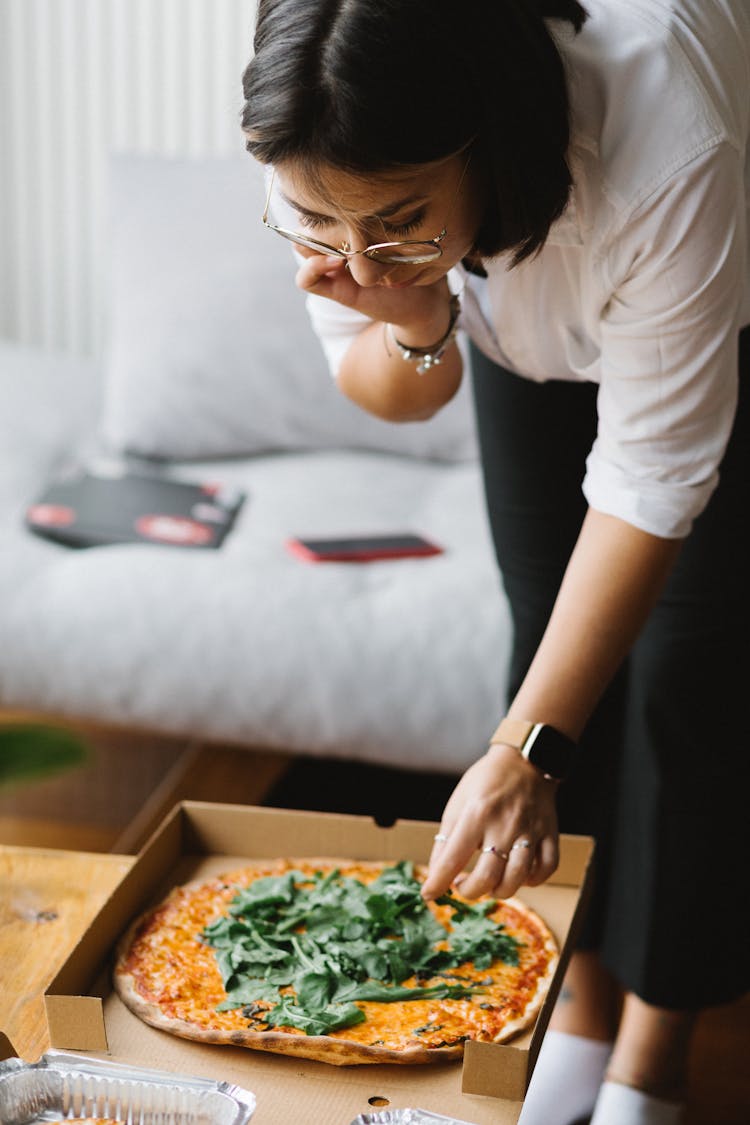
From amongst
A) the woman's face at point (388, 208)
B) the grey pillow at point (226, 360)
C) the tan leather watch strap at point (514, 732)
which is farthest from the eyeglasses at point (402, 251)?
the grey pillow at point (226, 360)

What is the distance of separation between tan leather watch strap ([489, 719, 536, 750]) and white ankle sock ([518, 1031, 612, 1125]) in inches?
21.2

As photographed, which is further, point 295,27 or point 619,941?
point 619,941

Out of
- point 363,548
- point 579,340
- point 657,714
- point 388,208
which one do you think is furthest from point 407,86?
point 363,548

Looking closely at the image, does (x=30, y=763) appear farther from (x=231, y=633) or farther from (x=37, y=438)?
(x=37, y=438)

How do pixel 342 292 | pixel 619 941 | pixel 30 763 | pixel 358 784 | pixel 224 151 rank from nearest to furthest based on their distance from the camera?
1. pixel 30 763
2. pixel 342 292
3. pixel 619 941
4. pixel 358 784
5. pixel 224 151

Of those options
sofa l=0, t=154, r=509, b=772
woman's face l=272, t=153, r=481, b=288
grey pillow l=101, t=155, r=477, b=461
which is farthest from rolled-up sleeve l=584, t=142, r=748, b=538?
grey pillow l=101, t=155, r=477, b=461

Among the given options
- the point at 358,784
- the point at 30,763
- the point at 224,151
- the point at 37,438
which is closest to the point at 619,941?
the point at 358,784

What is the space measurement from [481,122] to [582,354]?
317 mm

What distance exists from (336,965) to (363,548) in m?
1.06

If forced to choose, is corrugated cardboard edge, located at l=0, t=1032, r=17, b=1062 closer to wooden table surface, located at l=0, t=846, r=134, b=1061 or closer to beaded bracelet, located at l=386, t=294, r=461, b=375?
wooden table surface, located at l=0, t=846, r=134, b=1061

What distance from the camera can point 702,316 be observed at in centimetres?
94

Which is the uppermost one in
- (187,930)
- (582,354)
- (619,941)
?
(582,354)

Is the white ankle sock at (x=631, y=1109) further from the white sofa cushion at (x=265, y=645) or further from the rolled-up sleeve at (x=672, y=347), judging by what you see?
the rolled-up sleeve at (x=672, y=347)

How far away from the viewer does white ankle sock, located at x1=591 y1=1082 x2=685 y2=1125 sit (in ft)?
4.54
